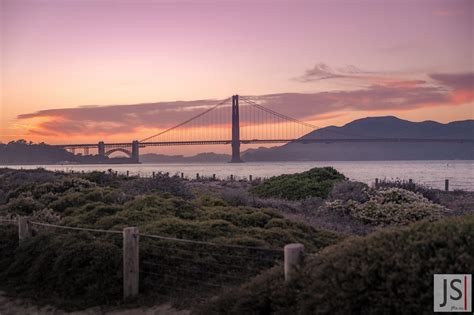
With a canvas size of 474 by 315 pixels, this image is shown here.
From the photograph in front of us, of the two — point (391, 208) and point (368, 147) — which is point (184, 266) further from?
point (368, 147)

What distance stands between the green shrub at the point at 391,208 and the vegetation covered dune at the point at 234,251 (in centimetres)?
4

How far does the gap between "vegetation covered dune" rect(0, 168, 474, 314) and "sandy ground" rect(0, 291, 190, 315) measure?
25 centimetres

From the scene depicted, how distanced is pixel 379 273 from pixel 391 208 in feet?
40.2

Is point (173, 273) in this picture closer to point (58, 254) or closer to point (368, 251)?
point (58, 254)

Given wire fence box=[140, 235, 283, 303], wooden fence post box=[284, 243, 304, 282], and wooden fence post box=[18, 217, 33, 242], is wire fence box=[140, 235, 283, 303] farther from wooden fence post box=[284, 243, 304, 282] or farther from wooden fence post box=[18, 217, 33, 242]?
wooden fence post box=[18, 217, 33, 242]

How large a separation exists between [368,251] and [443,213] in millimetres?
12761

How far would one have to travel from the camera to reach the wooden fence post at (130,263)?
32.2 ft

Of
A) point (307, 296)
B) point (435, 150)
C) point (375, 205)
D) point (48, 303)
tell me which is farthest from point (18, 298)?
point (435, 150)

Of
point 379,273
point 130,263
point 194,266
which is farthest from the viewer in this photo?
point 194,266

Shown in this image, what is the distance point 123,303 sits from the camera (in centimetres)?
957
